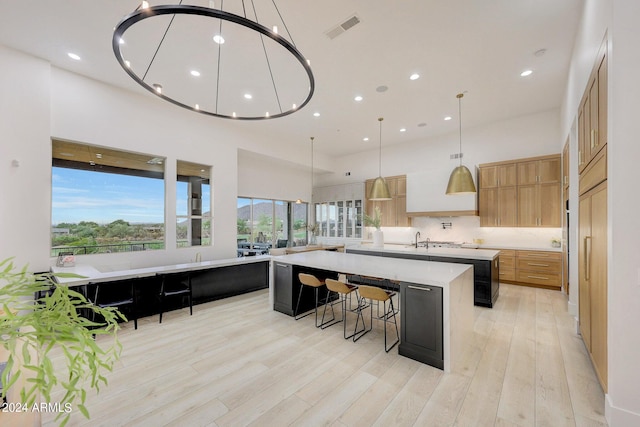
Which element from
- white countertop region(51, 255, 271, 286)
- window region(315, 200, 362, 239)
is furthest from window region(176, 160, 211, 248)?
window region(315, 200, 362, 239)

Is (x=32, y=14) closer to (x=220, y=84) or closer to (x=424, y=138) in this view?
(x=220, y=84)

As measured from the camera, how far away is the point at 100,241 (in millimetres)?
4781

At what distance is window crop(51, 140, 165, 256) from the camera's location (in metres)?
4.46

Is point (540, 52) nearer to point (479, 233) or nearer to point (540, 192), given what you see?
point (540, 192)

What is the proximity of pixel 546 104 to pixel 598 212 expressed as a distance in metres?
4.41

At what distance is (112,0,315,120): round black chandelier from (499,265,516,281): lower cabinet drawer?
5476 mm

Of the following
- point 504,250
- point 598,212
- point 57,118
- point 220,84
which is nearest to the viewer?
point 598,212

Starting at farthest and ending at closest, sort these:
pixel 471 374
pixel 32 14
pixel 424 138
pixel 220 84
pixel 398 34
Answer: pixel 424 138, pixel 220 84, pixel 398 34, pixel 32 14, pixel 471 374

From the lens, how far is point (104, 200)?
4.93 metres

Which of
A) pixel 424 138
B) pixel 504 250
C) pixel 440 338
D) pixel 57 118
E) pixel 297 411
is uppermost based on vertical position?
pixel 424 138

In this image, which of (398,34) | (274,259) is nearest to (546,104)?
(398,34)

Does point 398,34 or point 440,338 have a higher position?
point 398,34

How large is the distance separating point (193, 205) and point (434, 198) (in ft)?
18.6

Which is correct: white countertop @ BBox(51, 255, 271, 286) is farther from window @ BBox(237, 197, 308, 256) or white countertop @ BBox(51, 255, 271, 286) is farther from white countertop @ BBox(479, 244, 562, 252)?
white countertop @ BBox(479, 244, 562, 252)
